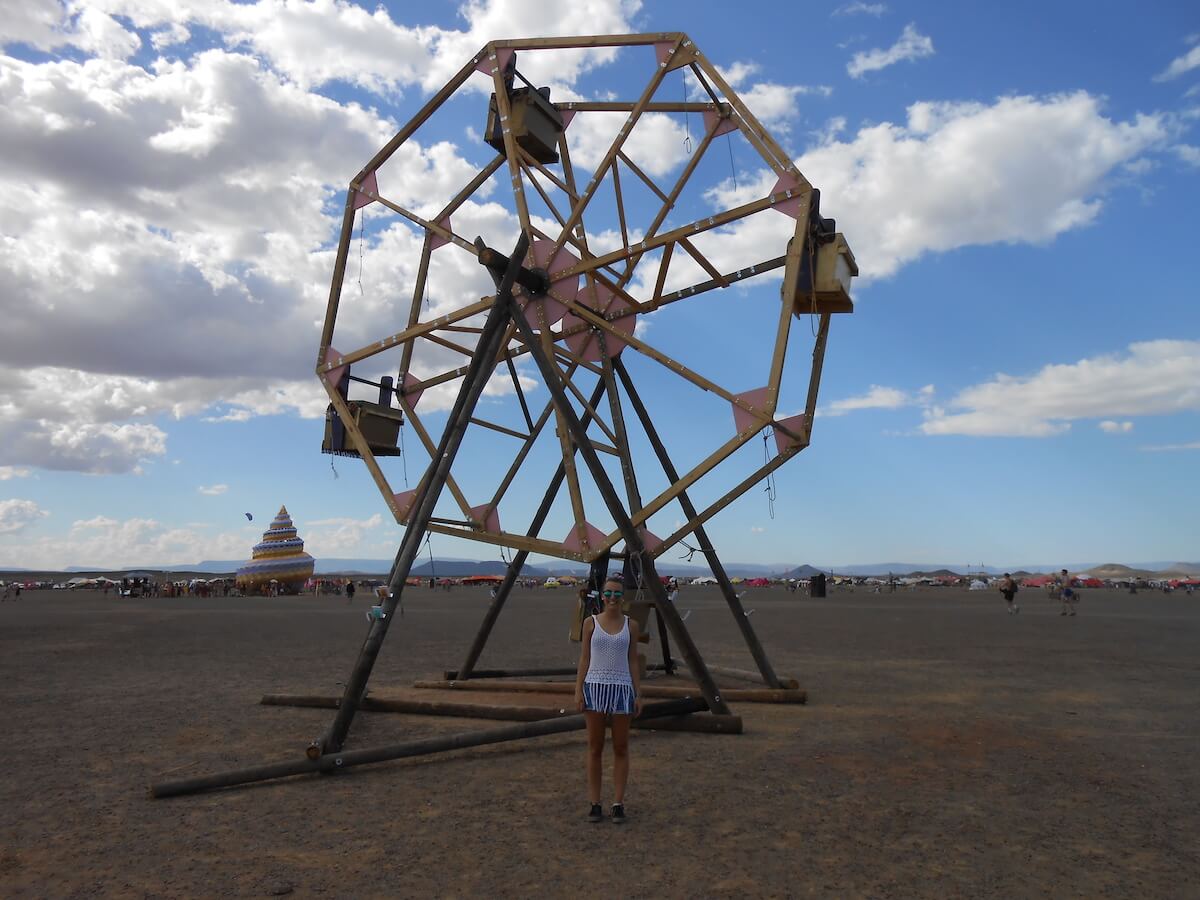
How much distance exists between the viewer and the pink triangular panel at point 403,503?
392 inches

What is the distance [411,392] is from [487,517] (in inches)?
108

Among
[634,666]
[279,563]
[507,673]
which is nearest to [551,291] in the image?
[634,666]

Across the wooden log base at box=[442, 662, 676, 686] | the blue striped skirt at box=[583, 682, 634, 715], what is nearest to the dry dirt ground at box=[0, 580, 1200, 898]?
the blue striped skirt at box=[583, 682, 634, 715]

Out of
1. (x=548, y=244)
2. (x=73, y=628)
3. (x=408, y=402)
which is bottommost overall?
(x=73, y=628)

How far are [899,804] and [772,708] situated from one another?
4.37 m

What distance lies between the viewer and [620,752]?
6074mm

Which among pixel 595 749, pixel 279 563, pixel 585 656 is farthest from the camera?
pixel 279 563

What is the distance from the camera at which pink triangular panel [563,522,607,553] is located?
9.58 metres

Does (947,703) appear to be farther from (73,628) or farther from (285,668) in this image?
(73,628)

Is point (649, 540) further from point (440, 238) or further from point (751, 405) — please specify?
point (440, 238)

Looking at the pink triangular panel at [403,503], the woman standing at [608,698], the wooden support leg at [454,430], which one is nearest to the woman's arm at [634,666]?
the woman standing at [608,698]

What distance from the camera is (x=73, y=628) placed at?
2700cm

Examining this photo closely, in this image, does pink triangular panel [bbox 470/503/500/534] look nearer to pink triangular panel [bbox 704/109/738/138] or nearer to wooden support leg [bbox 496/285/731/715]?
wooden support leg [bbox 496/285/731/715]

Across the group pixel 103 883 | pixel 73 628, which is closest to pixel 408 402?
pixel 103 883
